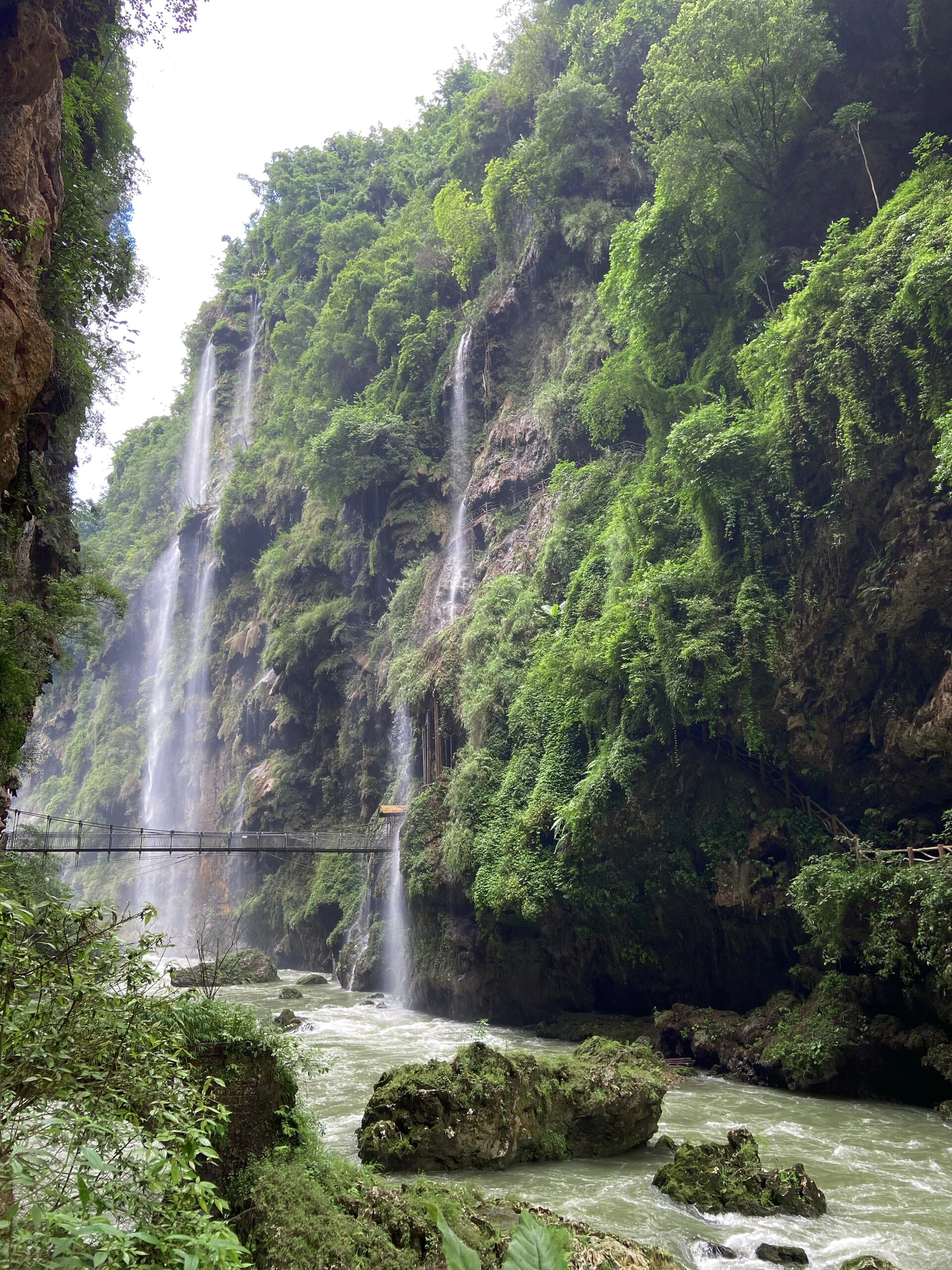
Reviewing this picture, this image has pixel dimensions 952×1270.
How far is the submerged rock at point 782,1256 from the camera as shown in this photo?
679cm

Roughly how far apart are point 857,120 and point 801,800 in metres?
13.5

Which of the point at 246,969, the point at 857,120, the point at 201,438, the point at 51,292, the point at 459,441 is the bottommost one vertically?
the point at 246,969

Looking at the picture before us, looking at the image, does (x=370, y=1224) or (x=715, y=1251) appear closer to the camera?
(x=370, y=1224)

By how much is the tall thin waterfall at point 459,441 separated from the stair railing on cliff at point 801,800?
16117 millimetres

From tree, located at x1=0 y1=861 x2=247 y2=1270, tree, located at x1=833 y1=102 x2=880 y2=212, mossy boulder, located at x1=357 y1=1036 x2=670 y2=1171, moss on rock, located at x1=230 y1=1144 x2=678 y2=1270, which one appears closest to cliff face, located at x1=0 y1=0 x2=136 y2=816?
→ mossy boulder, located at x1=357 y1=1036 x2=670 y2=1171

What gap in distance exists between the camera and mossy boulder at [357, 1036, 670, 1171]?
29.9 ft

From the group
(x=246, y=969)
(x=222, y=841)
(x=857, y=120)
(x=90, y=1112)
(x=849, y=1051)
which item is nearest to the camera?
(x=90, y=1112)

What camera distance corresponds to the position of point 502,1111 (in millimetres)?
9438

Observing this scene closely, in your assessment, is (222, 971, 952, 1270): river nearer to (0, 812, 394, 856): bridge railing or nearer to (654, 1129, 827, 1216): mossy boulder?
(654, 1129, 827, 1216): mossy boulder

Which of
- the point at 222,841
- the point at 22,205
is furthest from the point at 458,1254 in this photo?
the point at 222,841

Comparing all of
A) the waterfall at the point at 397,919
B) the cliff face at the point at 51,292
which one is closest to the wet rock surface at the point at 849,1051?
the waterfall at the point at 397,919

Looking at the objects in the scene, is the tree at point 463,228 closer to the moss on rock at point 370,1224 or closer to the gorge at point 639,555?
the gorge at point 639,555

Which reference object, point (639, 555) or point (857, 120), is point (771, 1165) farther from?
point (857, 120)

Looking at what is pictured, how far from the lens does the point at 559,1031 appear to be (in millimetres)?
17047
